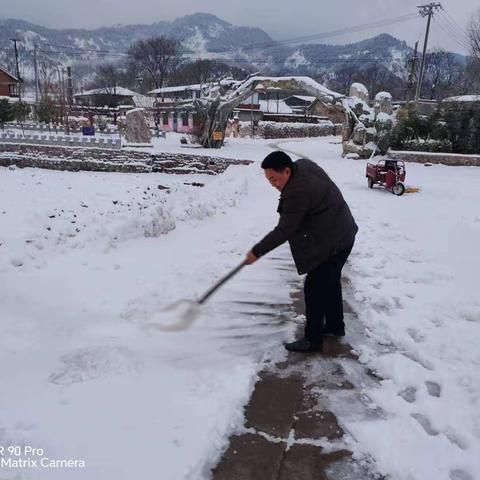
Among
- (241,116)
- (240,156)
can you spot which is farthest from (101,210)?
(241,116)

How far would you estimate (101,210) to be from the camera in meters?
9.73

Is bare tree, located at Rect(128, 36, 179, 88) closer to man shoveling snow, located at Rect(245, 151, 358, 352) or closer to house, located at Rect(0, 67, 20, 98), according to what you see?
house, located at Rect(0, 67, 20, 98)

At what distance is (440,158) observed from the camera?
54.4ft

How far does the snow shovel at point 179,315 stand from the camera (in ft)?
11.7

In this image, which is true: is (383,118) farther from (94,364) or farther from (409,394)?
(94,364)

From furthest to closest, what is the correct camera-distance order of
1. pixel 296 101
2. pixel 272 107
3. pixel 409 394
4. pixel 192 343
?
pixel 296 101
pixel 272 107
pixel 192 343
pixel 409 394

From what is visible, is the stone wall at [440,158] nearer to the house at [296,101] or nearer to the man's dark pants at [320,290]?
the man's dark pants at [320,290]

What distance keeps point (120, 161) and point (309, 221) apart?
55.6ft

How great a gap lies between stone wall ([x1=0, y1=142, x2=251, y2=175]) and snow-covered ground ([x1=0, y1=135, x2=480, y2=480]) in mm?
11424

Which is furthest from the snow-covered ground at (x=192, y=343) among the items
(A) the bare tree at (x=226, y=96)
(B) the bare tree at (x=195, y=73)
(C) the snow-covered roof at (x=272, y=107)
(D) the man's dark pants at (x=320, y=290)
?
(B) the bare tree at (x=195, y=73)

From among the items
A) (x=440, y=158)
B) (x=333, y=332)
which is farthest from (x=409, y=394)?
(x=440, y=158)

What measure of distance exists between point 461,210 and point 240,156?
12162mm

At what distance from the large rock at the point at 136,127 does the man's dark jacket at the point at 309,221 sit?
20538 millimetres

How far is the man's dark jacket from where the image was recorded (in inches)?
119
